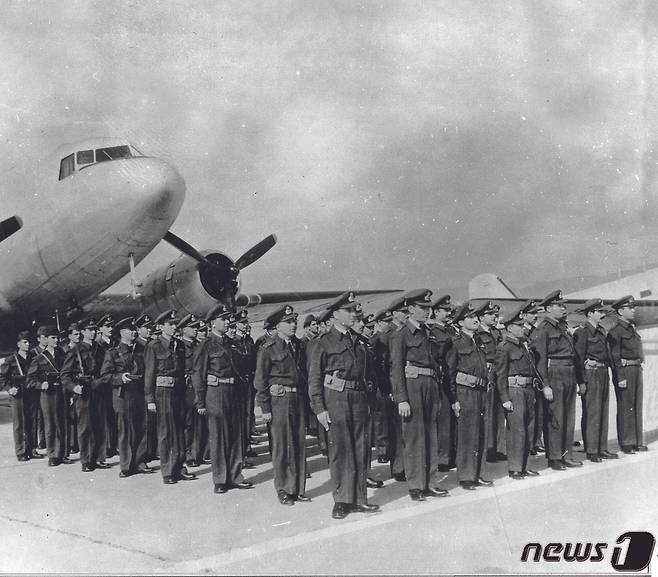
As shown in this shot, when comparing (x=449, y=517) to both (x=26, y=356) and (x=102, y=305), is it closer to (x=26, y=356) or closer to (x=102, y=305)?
(x=26, y=356)

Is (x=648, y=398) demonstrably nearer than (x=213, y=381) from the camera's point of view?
No

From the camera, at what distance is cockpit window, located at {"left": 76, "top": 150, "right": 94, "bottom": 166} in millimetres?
12398

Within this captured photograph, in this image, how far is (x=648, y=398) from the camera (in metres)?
15.1

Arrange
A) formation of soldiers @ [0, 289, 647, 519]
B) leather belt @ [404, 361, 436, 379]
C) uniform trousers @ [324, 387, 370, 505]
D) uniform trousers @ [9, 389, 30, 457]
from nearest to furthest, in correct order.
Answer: uniform trousers @ [324, 387, 370, 505] → formation of soldiers @ [0, 289, 647, 519] → leather belt @ [404, 361, 436, 379] → uniform trousers @ [9, 389, 30, 457]

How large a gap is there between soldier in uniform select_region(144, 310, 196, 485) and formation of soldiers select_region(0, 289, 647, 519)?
16 mm

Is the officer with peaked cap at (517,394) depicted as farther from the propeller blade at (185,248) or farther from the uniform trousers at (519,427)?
the propeller blade at (185,248)

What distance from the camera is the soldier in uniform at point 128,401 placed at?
27.9ft

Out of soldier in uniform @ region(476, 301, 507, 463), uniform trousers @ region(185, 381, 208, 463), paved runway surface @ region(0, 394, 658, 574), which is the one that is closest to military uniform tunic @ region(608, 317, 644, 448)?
paved runway surface @ region(0, 394, 658, 574)

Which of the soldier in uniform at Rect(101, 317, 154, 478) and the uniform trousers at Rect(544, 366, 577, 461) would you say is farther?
the soldier in uniform at Rect(101, 317, 154, 478)

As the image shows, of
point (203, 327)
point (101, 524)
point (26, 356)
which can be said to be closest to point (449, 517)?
point (101, 524)

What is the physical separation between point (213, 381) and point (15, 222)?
251 inches

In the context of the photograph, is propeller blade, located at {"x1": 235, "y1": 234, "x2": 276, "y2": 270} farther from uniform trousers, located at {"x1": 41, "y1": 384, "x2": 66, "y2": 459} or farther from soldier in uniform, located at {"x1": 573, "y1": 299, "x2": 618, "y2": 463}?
soldier in uniform, located at {"x1": 573, "y1": 299, "x2": 618, "y2": 463}

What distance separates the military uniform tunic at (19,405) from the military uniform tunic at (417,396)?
589 cm

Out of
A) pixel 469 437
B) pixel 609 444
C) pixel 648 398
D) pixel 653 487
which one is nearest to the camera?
pixel 653 487
